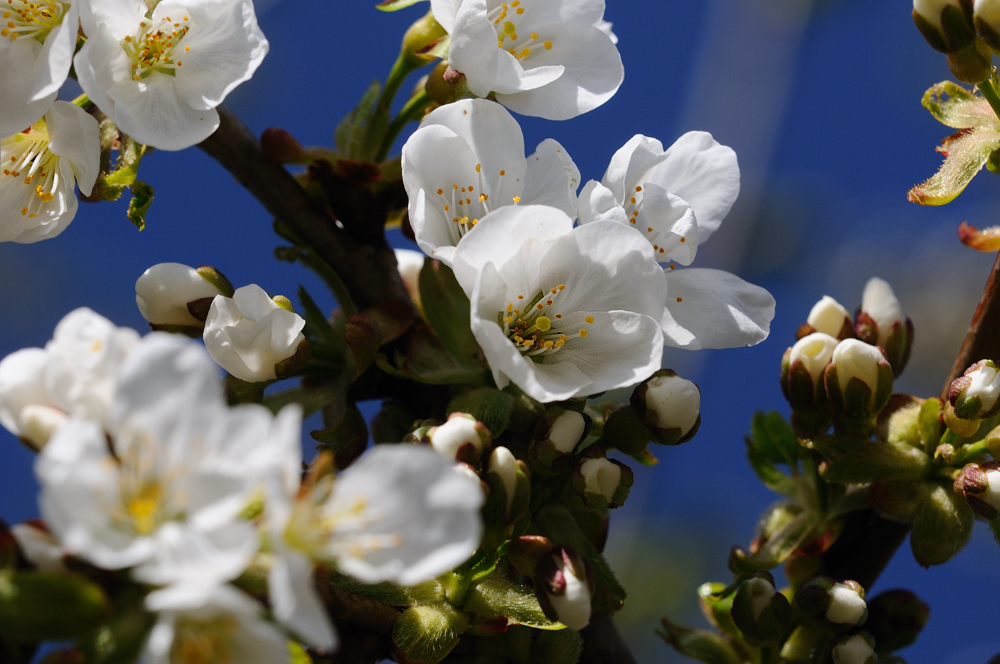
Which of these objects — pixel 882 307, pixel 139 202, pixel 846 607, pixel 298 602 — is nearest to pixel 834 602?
pixel 846 607

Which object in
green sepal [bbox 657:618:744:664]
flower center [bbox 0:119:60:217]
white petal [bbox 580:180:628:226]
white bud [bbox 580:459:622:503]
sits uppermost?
white petal [bbox 580:180:628:226]

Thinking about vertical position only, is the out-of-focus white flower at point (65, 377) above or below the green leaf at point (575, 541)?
above

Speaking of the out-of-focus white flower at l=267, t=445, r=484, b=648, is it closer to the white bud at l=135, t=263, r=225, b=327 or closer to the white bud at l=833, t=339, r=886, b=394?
the white bud at l=135, t=263, r=225, b=327

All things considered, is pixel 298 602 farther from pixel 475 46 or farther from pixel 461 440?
pixel 475 46

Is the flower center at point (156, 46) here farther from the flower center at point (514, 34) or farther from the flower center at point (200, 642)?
the flower center at point (200, 642)

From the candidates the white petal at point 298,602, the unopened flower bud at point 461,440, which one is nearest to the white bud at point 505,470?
the unopened flower bud at point 461,440

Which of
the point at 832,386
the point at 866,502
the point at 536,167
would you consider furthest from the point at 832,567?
the point at 536,167

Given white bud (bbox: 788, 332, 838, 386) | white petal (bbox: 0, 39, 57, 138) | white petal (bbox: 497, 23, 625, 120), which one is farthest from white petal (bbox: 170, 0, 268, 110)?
white bud (bbox: 788, 332, 838, 386)
